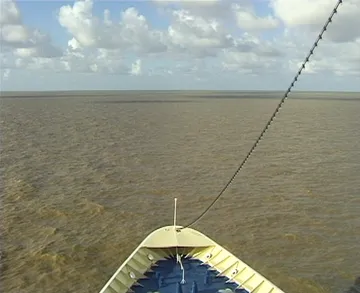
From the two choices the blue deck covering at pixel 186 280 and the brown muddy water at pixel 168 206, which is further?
the brown muddy water at pixel 168 206

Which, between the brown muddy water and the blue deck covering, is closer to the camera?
the blue deck covering

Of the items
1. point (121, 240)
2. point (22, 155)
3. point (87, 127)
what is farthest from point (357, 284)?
point (87, 127)

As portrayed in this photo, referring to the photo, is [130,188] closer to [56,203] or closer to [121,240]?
[56,203]

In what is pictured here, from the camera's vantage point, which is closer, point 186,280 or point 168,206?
point 186,280
